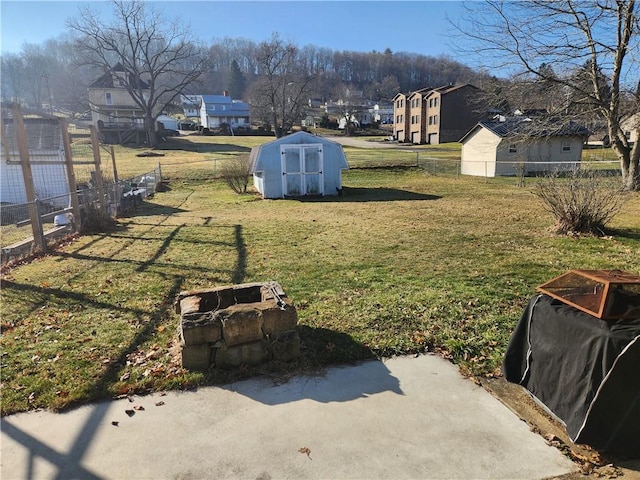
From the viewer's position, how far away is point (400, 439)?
2.93 meters

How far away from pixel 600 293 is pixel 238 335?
290 cm

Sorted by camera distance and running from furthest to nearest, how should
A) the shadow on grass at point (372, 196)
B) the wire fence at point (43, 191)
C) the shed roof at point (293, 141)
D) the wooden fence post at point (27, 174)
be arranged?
the shed roof at point (293, 141) → the shadow on grass at point (372, 196) → the wire fence at point (43, 191) → the wooden fence post at point (27, 174)

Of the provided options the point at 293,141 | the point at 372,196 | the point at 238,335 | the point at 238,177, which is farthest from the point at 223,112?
the point at 238,335

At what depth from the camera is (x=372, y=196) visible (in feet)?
62.5

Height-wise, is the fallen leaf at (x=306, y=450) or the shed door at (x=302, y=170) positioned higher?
the shed door at (x=302, y=170)

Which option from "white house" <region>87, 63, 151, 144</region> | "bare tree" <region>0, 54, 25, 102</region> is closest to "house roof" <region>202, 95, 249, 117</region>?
"white house" <region>87, 63, 151, 144</region>

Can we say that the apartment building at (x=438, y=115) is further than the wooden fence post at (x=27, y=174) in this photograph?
Yes

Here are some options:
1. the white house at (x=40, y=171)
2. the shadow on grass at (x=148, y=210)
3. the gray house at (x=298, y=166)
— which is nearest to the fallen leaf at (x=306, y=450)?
the shadow on grass at (x=148, y=210)

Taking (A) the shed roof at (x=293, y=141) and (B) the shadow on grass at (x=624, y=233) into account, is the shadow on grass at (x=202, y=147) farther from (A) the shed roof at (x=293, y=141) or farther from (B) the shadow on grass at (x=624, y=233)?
(B) the shadow on grass at (x=624, y=233)

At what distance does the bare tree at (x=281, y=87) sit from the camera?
5995 centimetres

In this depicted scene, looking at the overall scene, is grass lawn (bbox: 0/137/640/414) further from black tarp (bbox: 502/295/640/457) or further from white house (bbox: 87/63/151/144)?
white house (bbox: 87/63/151/144)

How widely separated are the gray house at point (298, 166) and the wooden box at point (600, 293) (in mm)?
16559

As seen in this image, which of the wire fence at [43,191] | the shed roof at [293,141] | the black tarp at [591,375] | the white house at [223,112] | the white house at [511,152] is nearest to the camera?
the black tarp at [591,375]

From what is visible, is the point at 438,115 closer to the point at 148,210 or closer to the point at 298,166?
the point at 298,166
